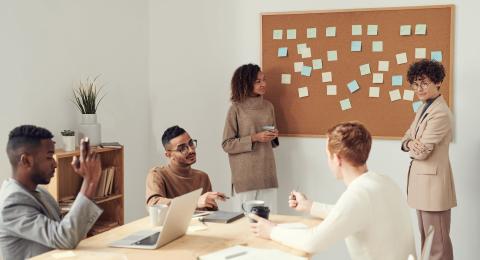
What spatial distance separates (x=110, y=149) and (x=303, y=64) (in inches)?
66.1

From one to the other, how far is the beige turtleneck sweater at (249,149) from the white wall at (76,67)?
97cm

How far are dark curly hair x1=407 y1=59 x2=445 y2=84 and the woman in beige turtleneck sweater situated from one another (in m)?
1.13

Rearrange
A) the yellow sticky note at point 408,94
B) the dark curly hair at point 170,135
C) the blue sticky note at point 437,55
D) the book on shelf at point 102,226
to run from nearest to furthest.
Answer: the dark curly hair at point 170,135 < the book on shelf at point 102,226 < the blue sticky note at point 437,55 < the yellow sticky note at point 408,94

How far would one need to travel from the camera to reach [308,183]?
197 inches

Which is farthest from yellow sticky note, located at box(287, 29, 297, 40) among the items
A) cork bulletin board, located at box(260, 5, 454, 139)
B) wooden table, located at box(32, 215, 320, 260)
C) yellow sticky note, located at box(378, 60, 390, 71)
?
wooden table, located at box(32, 215, 320, 260)

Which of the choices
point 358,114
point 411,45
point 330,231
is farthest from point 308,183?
point 330,231

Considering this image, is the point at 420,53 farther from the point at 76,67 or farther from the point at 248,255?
the point at 248,255

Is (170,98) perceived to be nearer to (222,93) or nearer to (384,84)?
(222,93)

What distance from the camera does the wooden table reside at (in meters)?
2.29

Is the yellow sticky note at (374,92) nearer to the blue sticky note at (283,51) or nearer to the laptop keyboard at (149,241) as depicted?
the blue sticky note at (283,51)

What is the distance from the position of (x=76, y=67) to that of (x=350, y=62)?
6.93 ft

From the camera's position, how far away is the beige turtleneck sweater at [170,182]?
3160mm

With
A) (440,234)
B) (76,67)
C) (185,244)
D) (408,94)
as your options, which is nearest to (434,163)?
(440,234)

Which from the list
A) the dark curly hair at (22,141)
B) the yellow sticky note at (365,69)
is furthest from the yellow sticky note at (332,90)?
the dark curly hair at (22,141)
